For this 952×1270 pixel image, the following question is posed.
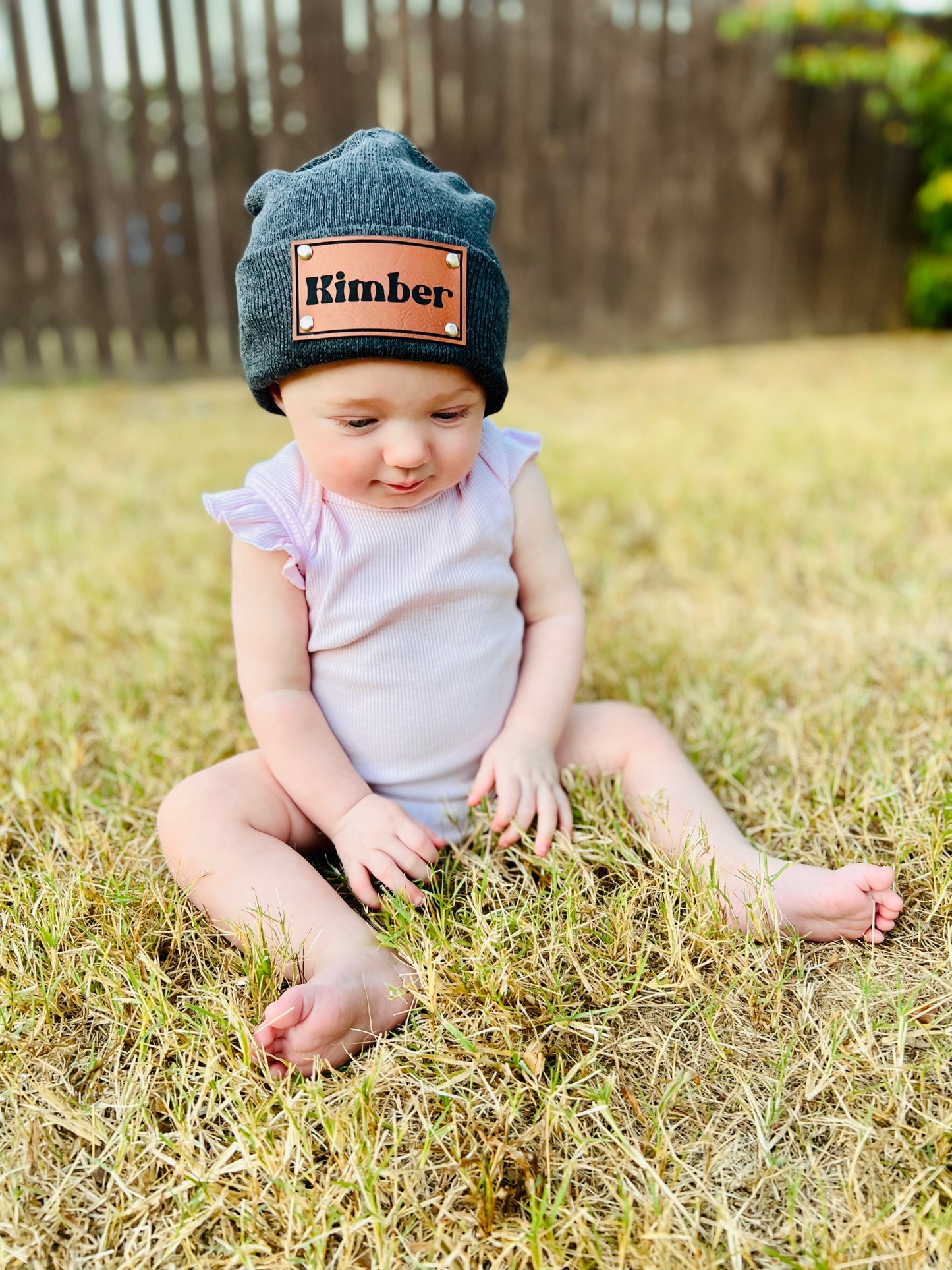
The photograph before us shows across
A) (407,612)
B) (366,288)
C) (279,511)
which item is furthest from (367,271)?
(407,612)

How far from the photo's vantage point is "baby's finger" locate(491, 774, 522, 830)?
52.0 inches

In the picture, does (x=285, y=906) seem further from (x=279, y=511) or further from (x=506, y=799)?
(x=279, y=511)

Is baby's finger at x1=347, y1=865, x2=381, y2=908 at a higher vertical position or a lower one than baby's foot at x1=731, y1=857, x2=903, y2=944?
lower

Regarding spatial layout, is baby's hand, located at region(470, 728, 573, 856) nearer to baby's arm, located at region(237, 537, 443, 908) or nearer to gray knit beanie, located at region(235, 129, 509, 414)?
baby's arm, located at region(237, 537, 443, 908)

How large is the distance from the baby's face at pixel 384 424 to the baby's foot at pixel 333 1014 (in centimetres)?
57

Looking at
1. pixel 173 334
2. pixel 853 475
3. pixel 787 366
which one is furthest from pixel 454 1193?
pixel 787 366

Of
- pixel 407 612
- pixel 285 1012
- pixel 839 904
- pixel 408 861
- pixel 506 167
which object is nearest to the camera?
pixel 285 1012

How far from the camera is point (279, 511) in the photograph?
4.41 ft

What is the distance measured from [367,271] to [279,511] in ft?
1.10

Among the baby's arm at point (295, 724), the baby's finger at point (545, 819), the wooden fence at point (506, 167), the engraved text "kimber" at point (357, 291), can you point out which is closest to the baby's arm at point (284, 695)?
the baby's arm at point (295, 724)

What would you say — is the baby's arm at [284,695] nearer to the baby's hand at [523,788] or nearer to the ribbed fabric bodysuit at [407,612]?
the ribbed fabric bodysuit at [407,612]

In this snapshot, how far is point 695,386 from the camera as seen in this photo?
490 cm

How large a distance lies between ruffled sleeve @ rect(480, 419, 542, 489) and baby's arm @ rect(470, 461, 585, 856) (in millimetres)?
16

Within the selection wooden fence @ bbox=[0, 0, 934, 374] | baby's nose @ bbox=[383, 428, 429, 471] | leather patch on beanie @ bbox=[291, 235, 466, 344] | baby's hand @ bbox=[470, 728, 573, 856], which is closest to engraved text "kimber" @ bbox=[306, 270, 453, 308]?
leather patch on beanie @ bbox=[291, 235, 466, 344]
